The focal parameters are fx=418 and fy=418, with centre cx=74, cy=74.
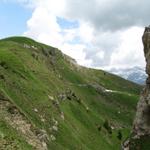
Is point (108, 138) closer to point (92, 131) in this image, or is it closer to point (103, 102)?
point (92, 131)

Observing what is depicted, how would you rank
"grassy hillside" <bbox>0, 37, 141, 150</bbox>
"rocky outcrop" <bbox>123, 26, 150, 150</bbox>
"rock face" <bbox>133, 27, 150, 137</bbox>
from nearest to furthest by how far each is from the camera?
1. "rocky outcrop" <bbox>123, 26, 150, 150</bbox>
2. "rock face" <bbox>133, 27, 150, 137</bbox>
3. "grassy hillside" <bbox>0, 37, 141, 150</bbox>

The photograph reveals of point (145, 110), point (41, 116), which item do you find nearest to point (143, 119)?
point (145, 110)

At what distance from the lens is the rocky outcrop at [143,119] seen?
56.7 m

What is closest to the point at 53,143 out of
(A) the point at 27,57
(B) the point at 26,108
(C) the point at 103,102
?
(B) the point at 26,108

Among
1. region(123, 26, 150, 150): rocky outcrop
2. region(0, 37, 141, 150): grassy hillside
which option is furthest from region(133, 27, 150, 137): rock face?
region(0, 37, 141, 150): grassy hillside

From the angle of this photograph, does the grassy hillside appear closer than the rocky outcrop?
No

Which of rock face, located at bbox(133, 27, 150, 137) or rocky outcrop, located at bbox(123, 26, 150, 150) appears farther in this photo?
rock face, located at bbox(133, 27, 150, 137)

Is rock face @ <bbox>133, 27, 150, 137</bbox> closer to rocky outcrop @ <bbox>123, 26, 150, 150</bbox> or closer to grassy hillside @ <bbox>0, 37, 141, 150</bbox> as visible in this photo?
rocky outcrop @ <bbox>123, 26, 150, 150</bbox>

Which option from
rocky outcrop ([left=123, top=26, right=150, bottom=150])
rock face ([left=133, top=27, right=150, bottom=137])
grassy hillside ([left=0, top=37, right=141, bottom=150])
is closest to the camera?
rocky outcrop ([left=123, top=26, right=150, bottom=150])

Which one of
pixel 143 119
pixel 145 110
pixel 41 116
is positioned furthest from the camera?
pixel 41 116

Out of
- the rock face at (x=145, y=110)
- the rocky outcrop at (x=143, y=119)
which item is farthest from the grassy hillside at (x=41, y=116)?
the rock face at (x=145, y=110)

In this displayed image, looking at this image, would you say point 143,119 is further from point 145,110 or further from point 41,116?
point 41,116

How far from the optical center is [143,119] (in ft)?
195

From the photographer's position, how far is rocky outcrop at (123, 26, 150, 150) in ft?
186
